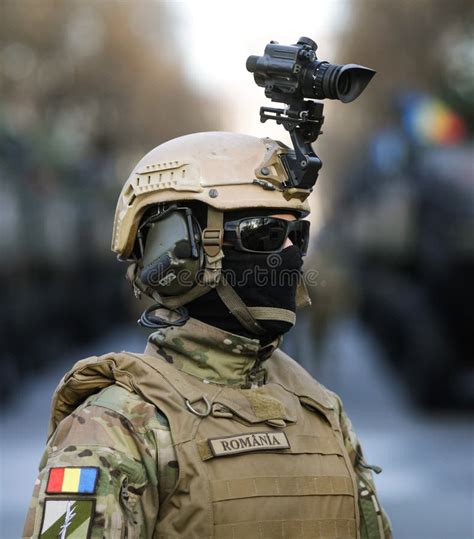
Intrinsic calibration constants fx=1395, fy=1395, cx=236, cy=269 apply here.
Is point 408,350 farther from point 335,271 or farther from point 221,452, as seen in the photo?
point 221,452

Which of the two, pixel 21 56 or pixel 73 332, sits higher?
pixel 21 56

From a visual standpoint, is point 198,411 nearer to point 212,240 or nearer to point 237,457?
point 237,457

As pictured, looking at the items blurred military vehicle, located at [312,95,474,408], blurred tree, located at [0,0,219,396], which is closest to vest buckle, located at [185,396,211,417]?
blurred military vehicle, located at [312,95,474,408]

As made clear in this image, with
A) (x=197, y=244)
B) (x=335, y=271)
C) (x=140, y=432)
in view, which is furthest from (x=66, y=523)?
(x=335, y=271)

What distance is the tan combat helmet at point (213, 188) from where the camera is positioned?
333 centimetres

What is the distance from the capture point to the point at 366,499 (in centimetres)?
347

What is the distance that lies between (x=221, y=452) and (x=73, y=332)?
64.1ft

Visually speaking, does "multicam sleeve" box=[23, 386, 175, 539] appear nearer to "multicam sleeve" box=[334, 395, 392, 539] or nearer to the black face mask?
the black face mask

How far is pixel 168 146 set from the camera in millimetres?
3428

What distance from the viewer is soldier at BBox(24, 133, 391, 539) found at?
3.00 metres

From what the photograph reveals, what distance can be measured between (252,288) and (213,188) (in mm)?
263

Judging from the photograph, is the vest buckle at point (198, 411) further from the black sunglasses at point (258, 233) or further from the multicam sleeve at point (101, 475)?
the black sunglasses at point (258, 233)

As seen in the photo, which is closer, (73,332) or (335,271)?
(335,271)

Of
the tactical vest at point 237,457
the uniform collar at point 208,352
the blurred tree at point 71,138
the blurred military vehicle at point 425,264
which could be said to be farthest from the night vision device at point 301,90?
the blurred tree at point 71,138
